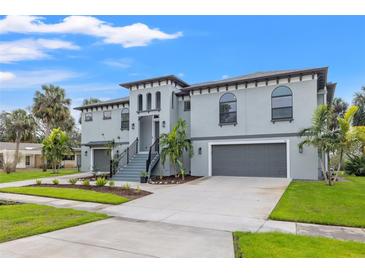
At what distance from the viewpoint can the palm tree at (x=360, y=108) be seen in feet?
100

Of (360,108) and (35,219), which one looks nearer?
(35,219)

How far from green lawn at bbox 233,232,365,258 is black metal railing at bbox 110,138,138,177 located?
12023 mm

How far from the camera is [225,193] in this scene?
1027cm

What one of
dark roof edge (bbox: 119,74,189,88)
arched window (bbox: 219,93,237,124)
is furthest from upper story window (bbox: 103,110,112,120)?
arched window (bbox: 219,93,237,124)

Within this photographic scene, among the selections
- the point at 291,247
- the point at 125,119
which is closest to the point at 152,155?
the point at 125,119

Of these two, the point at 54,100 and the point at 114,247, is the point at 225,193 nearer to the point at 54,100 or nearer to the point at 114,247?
the point at 114,247

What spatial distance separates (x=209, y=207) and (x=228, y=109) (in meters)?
9.13

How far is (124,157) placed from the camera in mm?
17516

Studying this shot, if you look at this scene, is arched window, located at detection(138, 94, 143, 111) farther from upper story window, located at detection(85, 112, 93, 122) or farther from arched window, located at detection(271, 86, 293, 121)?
arched window, located at detection(271, 86, 293, 121)

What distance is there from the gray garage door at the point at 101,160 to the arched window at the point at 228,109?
10.0 meters

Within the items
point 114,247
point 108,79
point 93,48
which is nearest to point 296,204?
point 114,247

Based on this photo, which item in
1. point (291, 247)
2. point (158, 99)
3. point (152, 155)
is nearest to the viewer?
point (291, 247)

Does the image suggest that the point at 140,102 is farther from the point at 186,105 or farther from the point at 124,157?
the point at 124,157

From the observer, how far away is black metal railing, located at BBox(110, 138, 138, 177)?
628 inches
